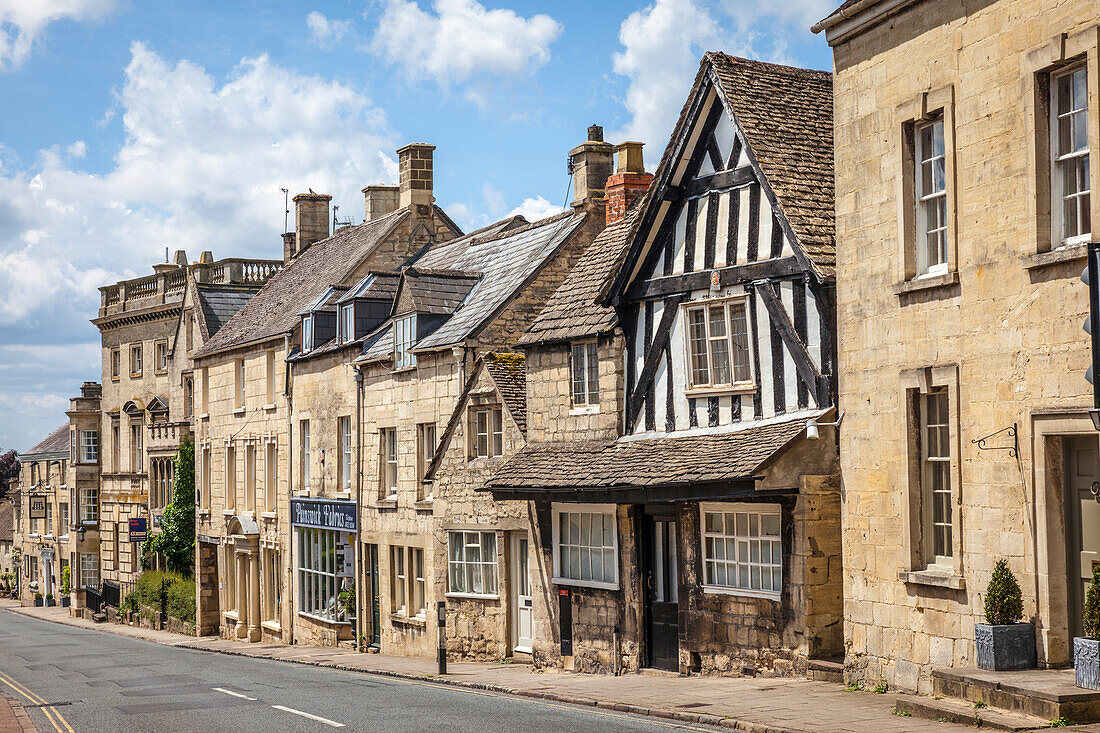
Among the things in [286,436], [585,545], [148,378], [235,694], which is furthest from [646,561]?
[148,378]

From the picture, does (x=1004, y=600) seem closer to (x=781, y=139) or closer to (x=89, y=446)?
(x=781, y=139)

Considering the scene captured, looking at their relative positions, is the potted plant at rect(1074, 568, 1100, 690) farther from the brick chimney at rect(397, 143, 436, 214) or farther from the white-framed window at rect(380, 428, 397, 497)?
the brick chimney at rect(397, 143, 436, 214)

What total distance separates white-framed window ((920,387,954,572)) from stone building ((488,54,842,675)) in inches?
74.5

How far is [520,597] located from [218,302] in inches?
1059

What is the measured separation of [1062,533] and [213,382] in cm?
3340

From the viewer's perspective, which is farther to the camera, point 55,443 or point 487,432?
point 55,443

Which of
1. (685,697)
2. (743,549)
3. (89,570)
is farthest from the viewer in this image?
(89,570)

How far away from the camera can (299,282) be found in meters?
40.8

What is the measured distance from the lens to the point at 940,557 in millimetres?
14703

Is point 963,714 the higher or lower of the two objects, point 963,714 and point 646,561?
the lower

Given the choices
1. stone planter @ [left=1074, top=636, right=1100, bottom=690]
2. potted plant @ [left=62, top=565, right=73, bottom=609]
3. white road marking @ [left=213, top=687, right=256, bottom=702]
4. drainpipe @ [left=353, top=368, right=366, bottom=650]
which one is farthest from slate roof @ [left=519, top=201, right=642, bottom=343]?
potted plant @ [left=62, top=565, right=73, bottom=609]

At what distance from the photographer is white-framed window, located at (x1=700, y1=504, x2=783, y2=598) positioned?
57.7ft

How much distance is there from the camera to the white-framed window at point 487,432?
80.6 ft

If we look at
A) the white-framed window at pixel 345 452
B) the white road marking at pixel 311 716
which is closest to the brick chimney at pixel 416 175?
the white-framed window at pixel 345 452
